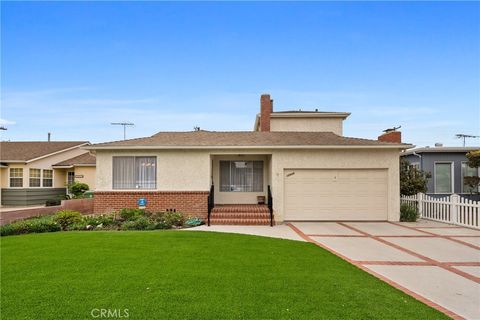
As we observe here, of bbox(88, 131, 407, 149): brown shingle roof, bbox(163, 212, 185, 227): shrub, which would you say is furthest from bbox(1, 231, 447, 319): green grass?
bbox(88, 131, 407, 149): brown shingle roof

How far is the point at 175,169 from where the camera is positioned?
1349 cm

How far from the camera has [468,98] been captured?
14.8m

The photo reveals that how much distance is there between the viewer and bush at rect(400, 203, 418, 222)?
13.3 meters

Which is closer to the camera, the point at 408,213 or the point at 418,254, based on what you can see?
the point at 418,254

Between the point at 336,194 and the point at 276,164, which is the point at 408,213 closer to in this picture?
the point at 336,194

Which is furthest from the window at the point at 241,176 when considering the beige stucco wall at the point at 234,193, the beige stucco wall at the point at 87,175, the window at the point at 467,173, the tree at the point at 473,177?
the beige stucco wall at the point at 87,175

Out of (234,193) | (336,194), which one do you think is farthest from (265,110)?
(336,194)

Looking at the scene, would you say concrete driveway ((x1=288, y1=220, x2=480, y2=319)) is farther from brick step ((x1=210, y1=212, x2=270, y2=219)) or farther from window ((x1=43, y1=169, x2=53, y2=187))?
window ((x1=43, y1=169, x2=53, y2=187))

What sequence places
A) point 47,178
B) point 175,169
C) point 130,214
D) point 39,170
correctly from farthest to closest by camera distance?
point 47,178
point 39,170
point 175,169
point 130,214

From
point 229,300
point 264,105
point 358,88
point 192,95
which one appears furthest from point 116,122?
point 229,300

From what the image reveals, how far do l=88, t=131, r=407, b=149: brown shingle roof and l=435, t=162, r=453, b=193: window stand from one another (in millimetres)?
6627

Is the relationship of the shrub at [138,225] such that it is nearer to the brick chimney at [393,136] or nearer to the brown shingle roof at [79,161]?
the brown shingle roof at [79,161]

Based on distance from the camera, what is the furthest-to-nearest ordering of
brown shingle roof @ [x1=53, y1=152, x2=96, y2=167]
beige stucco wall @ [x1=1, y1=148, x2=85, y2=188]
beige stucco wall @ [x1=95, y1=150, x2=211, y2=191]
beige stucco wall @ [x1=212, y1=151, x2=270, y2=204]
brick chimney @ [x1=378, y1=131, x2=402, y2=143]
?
1. brown shingle roof @ [x1=53, y1=152, x2=96, y2=167]
2. beige stucco wall @ [x1=1, y1=148, x2=85, y2=188]
3. brick chimney @ [x1=378, y1=131, x2=402, y2=143]
4. beige stucco wall @ [x1=212, y1=151, x2=270, y2=204]
5. beige stucco wall @ [x1=95, y1=150, x2=211, y2=191]

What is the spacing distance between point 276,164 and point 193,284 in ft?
29.1
